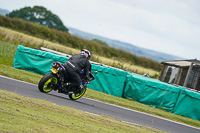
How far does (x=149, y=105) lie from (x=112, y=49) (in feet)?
149

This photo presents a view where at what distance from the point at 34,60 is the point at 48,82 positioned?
726 centimetres

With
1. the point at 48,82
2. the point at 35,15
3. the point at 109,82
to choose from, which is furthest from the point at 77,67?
the point at 35,15

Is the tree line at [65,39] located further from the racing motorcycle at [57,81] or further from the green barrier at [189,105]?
the racing motorcycle at [57,81]

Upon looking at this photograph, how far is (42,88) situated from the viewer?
1043 centimetres

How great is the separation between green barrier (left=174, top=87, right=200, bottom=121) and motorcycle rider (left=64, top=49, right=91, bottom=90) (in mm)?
7266

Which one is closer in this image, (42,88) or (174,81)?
(42,88)

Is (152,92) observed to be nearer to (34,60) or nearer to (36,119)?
(34,60)

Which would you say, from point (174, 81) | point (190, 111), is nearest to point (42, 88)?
point (190, 111)

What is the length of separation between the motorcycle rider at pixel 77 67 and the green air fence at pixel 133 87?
6001mm

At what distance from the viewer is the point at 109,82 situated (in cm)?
1689

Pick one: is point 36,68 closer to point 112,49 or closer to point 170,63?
point 170,63

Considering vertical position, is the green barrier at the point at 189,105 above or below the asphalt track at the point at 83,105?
above

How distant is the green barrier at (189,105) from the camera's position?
16188 mm

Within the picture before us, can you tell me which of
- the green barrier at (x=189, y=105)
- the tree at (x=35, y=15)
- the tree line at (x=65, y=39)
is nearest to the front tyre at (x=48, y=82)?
the green barrier at (x=189, y=105)
